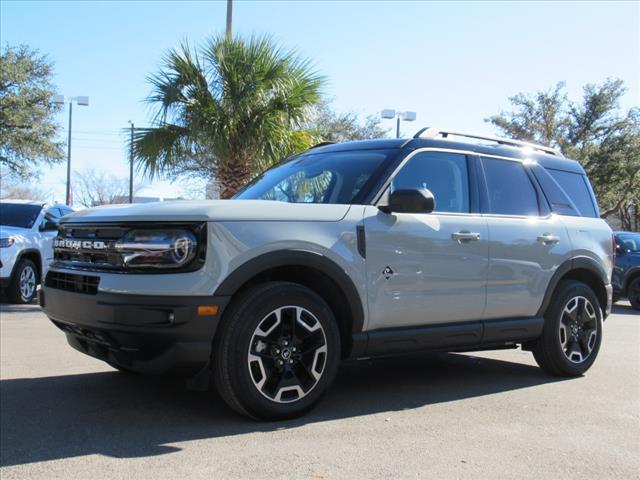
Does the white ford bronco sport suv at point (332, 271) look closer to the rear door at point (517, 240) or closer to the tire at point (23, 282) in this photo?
the rear door at point (517, 240)

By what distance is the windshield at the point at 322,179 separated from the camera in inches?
190


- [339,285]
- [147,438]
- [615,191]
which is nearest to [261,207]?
[339,285]

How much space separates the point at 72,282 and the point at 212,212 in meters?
1.08

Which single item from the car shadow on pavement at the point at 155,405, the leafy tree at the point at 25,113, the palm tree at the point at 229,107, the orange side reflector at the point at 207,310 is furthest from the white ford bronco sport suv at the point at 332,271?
the leafy tree at the point at 25,113

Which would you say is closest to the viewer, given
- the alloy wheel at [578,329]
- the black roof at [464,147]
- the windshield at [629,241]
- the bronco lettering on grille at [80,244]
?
the bronco lettering on grille at [80,244]

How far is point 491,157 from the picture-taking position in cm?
564

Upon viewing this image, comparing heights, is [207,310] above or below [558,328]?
above

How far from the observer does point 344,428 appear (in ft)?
13.6

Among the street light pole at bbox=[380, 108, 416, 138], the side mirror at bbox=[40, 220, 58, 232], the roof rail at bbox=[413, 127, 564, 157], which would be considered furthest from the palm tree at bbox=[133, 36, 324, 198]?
the street light pole at bbox=[380, 108, 416, 138]

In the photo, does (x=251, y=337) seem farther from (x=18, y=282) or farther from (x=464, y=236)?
(x=18, y=282)

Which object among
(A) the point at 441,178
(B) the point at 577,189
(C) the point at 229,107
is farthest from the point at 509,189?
(C) the point at 229,107

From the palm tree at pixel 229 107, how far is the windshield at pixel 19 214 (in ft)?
6.96

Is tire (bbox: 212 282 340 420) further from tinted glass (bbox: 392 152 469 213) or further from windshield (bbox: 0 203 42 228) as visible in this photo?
windshield (bbox: 0 203 42 228)

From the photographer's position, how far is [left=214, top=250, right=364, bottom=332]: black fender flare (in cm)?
395
